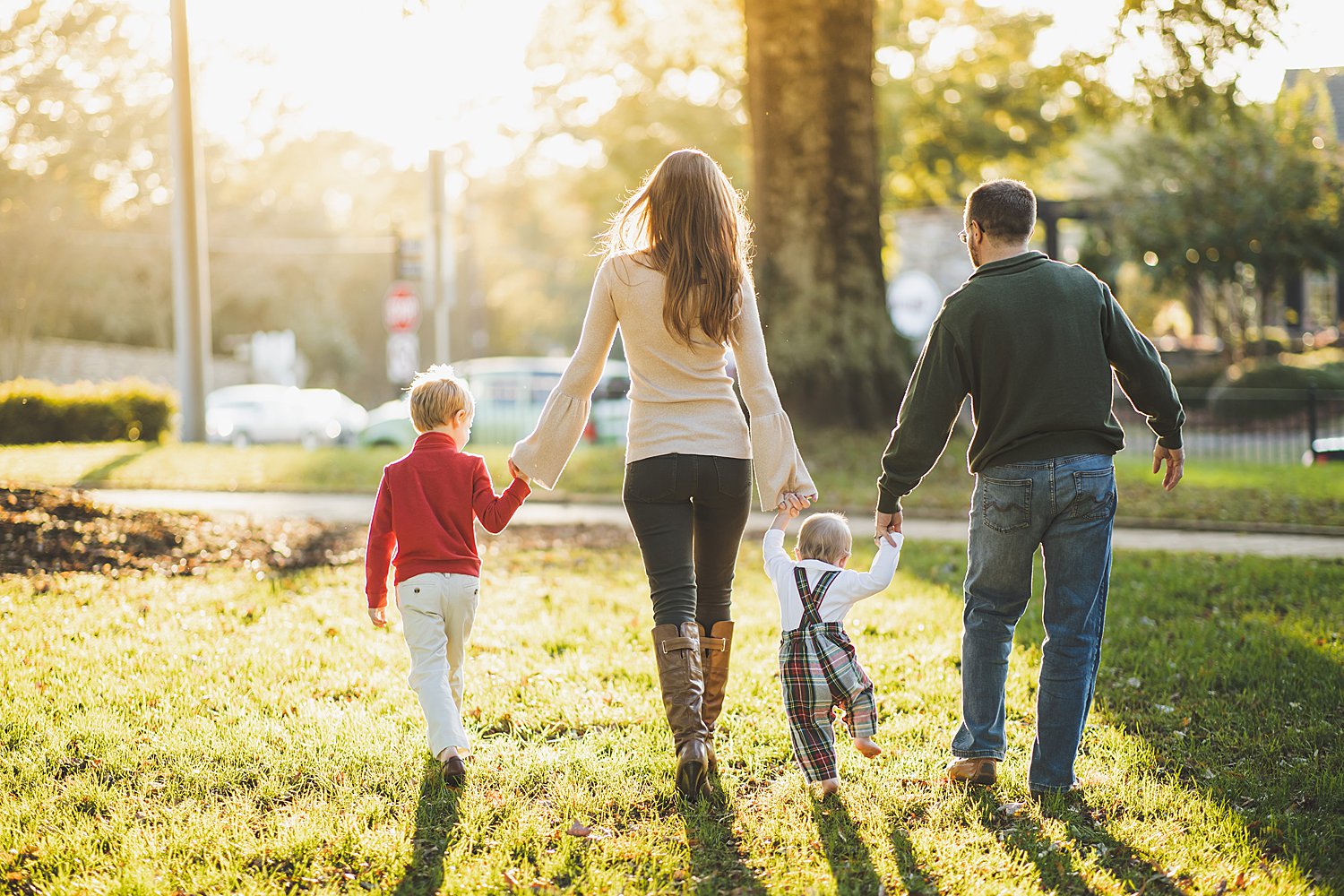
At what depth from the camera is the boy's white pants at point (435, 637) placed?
409cm

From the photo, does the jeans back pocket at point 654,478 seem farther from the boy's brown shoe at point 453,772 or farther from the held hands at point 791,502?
the boy's brown shoe at point 453,772

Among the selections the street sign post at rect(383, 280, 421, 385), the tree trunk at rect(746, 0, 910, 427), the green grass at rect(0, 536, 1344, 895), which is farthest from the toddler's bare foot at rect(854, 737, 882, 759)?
the street sign post at rect(383, 280, 421, 385)

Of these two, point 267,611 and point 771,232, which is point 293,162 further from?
point 267,611

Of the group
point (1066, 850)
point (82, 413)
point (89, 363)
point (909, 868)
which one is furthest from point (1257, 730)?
point (89, 363)

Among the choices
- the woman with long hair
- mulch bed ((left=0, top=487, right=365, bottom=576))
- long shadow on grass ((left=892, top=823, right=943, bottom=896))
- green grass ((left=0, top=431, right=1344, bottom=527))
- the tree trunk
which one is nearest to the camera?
long shadow on grass ((left=892, top=823, right=943, bottom=896))

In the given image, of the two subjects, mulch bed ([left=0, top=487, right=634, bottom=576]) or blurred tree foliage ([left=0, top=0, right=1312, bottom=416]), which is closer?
mulch bed ([left=0, top=487, right=634, bottom=576])

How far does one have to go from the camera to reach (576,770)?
4.28 m

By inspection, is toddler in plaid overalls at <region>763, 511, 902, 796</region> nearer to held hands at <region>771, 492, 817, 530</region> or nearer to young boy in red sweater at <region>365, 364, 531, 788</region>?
held hands at <region>771, 492, 817, 530</region>

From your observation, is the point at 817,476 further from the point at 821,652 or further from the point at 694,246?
the point at 694,246

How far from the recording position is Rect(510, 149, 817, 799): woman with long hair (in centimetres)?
393

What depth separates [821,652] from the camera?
3.96 metres

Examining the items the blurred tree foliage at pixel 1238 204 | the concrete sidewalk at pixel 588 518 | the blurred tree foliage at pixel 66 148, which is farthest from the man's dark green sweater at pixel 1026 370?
the blurred tree foliage at pixel 1238 204

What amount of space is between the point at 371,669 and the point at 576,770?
5.49 ft

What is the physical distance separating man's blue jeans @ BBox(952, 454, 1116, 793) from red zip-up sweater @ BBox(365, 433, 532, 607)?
1492 mm
